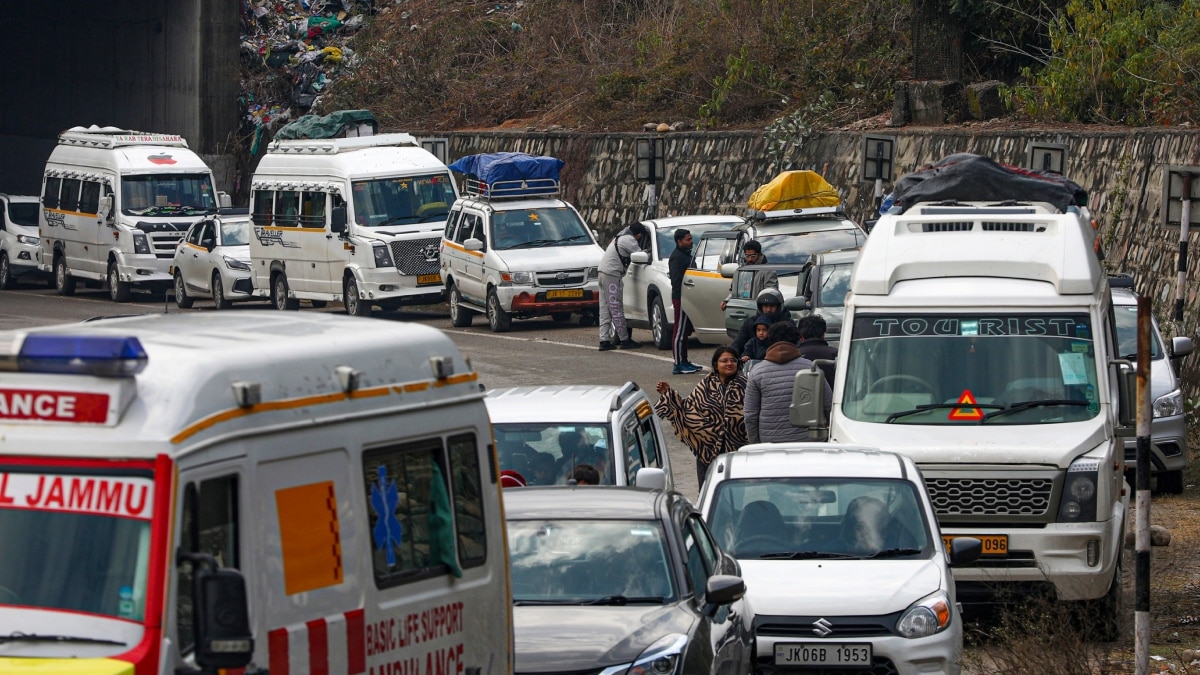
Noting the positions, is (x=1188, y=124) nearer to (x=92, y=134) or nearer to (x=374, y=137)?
(x=374, y=137)

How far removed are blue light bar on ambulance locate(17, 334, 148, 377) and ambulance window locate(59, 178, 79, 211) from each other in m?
34.5

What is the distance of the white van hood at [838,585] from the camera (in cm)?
973

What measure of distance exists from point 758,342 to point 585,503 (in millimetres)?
7155

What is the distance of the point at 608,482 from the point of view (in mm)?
11438

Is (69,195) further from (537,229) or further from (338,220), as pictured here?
(537,229)

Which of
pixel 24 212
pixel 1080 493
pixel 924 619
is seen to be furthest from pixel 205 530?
pixel 24 212

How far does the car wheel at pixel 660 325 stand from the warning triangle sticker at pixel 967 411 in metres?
13.9

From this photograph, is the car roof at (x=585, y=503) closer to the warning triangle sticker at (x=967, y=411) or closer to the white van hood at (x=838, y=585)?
the white van hood at (x=838, y=585)

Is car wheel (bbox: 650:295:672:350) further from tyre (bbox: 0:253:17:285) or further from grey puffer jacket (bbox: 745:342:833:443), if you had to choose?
tyre (bbox: 0:253:17:285)

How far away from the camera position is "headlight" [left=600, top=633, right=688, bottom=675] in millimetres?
7891

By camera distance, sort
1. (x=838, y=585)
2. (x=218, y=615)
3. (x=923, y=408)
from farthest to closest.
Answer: (x=923, y=408) → (x=838, y=585) → (x=218, y=615)

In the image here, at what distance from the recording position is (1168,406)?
16.5 m

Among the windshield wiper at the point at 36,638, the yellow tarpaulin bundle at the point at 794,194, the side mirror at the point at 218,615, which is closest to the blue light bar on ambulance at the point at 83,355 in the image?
the side mirror at the point at 218,615

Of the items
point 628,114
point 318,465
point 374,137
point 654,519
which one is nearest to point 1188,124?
point 374,137
